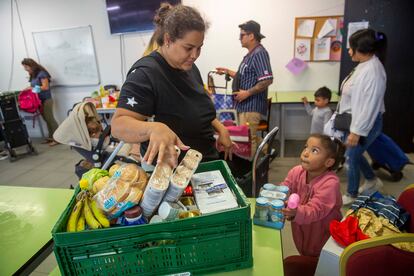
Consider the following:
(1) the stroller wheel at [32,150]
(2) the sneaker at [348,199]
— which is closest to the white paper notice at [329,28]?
(2) the sneaker at [348,199]

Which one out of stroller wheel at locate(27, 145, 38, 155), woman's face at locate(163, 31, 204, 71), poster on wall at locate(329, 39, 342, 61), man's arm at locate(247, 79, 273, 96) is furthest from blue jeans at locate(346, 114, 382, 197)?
stroller wheel at locate(27, 145, 38, 155)

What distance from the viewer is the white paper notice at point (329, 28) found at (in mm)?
3769

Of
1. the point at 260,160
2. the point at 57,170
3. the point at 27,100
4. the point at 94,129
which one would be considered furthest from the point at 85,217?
the point at 27,100

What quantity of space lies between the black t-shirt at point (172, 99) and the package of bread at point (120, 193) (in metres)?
0.29

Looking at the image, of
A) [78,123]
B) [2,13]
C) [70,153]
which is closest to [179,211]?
[78,123]

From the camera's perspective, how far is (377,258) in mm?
915

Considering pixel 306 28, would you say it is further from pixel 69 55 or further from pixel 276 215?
pixel 69 55

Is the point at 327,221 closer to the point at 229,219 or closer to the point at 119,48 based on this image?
the point at 229,219

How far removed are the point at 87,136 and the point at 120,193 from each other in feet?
5.65

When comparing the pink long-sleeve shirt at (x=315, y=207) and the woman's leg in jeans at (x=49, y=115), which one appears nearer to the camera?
the pink long-sleeve shirt at (x=315, y=207)

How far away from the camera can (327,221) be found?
131cm

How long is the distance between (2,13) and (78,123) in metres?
4.40

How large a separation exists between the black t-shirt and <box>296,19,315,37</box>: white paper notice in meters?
3.06

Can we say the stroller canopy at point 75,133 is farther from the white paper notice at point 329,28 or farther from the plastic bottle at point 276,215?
the white paper notice at point 329,28
